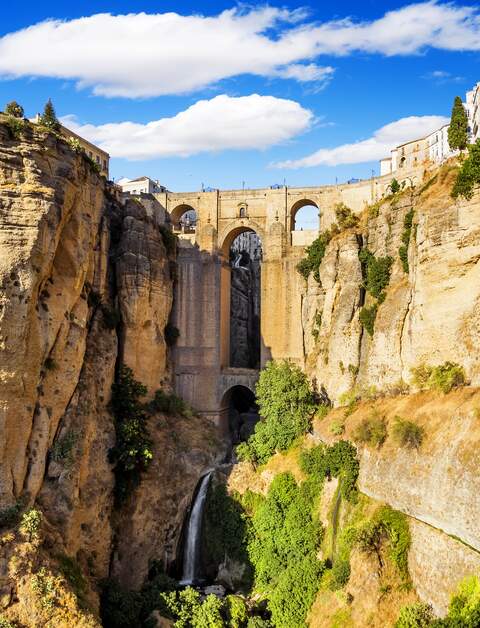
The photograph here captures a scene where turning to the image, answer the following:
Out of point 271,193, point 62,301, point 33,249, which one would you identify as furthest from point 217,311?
point 33,249

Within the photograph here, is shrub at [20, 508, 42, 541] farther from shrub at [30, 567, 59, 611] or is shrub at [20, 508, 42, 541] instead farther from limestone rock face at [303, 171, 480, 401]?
limestone rock face at [303, 171, 480, 401]

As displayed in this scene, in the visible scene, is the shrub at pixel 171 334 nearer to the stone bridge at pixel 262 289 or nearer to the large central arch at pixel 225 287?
the stone bridge at pixel 262 289

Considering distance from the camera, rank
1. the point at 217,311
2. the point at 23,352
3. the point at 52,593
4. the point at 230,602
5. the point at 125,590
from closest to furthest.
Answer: the point at 52,593 → the point at 23,352 → the point at 230,602 → the point at 125,590 → the point at 217,311

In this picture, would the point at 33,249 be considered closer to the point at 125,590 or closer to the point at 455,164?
the point at 125,590

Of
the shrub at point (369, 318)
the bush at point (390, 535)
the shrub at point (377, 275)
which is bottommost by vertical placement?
the bush at point (390, 535)

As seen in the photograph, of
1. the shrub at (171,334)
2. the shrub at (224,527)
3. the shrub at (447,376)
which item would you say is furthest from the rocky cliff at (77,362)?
the shrub at (447,376)

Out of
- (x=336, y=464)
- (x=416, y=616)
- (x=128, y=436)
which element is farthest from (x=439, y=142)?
(x=416, y=616)
